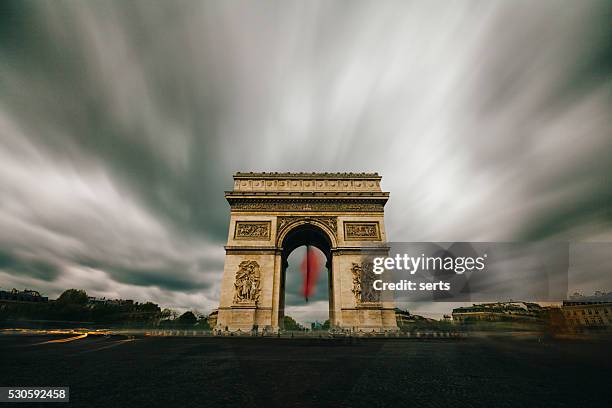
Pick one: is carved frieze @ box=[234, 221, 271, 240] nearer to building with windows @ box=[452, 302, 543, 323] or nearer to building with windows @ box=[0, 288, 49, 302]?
building with windows @ box=[452, 302, 543, 323]

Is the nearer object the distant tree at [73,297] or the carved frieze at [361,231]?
the carved frieze at [361,231]

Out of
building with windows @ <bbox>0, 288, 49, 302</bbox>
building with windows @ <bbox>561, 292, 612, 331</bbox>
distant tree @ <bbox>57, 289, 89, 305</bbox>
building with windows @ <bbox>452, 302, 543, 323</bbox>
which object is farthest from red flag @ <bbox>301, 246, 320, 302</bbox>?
building with windows @ <bbox>0, 288, 49, 302</bbox>

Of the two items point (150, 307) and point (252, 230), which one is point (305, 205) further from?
point (150, 307)

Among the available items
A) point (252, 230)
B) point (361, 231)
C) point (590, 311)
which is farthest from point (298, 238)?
point (590, 311)

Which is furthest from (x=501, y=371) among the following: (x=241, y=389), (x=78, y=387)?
(x=78, y=387)

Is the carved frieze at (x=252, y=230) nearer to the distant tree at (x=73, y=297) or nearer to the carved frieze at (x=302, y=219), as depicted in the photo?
the carved frieze at (x=302, y=219)

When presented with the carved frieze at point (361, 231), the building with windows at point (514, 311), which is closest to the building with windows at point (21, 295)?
the carved frieze at point (361, 231)

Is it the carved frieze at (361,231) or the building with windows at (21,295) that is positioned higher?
the carved frieze at (361,231)
